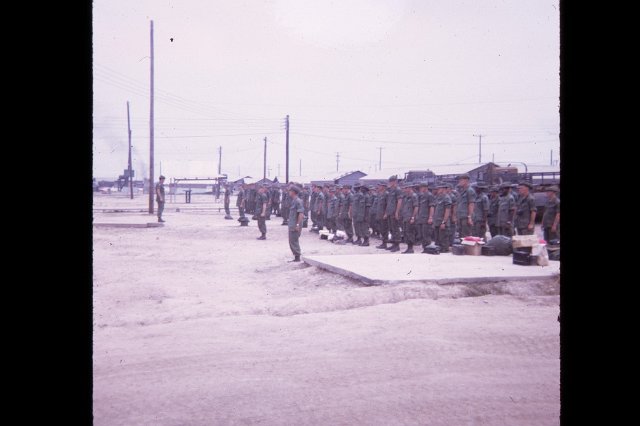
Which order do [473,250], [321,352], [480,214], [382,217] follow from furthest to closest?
1. [382,217]
2. [480,214]
3. [473,250]
4. [321,352]

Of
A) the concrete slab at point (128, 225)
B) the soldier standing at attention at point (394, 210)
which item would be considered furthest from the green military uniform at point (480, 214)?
the concrete slab at point (128, 225)

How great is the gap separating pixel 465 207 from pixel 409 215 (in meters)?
1.53

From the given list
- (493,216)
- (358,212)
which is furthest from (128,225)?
(493,216)

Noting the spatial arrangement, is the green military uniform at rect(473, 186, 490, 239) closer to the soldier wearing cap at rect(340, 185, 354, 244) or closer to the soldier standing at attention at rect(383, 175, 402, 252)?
the soldier standing at attention at rect(383, 175, 402, 252)

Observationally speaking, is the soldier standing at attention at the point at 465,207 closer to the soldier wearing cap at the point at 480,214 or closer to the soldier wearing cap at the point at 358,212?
the soldier wearing cap at the point at 480,214

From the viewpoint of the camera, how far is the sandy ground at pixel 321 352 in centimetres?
385

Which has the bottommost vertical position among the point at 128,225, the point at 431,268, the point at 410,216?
the point at 431,268

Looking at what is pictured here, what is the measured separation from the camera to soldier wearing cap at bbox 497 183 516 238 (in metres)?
13.0

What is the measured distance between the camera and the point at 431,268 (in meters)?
9.62

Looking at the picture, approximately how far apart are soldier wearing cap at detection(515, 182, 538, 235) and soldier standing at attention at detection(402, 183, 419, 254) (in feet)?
8.64

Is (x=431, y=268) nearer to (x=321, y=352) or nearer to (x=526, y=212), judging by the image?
(x=526, y=212)
